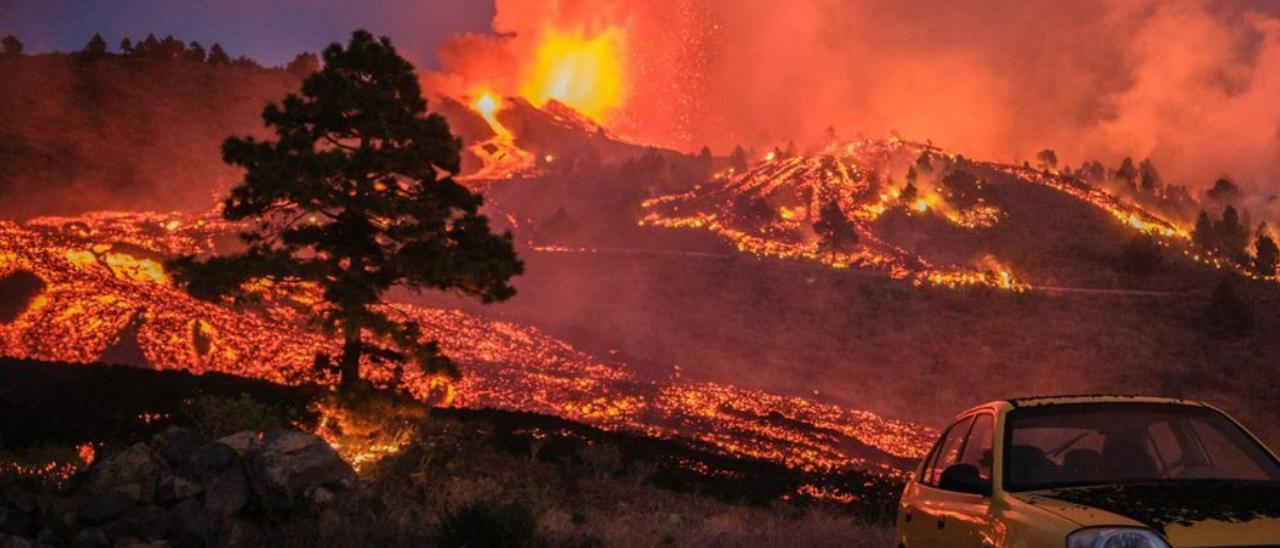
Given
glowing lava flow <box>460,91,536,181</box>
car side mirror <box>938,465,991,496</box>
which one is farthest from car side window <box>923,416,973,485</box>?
glowing lava flow <box>460,91,536,181</box>

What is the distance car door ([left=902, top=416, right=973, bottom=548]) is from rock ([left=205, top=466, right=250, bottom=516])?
7264 millimetres

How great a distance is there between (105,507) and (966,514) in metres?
8.23

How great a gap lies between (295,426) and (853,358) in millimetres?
51610

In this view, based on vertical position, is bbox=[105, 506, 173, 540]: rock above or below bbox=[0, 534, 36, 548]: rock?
above

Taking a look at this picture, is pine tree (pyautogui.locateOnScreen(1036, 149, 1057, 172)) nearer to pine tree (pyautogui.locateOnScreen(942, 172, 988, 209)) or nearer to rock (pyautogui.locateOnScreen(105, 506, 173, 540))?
pine tree (pyautogui.locateOnScreen(942, 172, 988, 209))

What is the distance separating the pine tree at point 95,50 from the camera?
117500 millimetres

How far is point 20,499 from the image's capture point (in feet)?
31.7

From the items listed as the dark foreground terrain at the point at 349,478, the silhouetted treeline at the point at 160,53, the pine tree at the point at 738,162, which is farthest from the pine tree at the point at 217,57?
the dark foreground terrain at the point at 349,478

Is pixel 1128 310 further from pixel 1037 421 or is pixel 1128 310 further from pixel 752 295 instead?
pixel 1037 421

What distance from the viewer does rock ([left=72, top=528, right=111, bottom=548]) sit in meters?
9.37

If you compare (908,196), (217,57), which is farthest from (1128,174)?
(217,57)

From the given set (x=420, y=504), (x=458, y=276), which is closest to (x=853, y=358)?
(x=458, y=276)

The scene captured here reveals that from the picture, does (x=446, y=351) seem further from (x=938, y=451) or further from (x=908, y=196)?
(x=908, y=196)

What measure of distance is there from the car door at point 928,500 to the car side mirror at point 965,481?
2.43 feet
